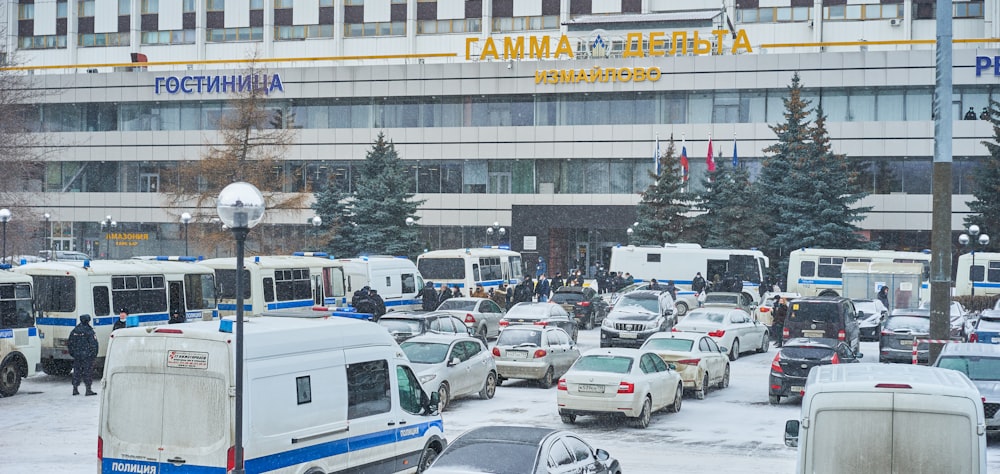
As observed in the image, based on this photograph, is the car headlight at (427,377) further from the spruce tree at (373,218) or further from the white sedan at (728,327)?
the spruce tree at (373,218)

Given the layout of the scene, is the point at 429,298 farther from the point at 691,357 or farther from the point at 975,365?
the point at 975,365

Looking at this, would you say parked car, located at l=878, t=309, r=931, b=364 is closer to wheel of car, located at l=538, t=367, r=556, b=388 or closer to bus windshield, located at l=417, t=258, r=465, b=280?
wheel of car, located at l=538, t=367, r=556, b=388

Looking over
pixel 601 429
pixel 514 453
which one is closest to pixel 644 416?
pixel 601 429

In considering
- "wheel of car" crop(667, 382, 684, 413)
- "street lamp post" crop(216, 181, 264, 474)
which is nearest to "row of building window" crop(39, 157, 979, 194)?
"wheel of car" crop(667, 382, 684, 413)

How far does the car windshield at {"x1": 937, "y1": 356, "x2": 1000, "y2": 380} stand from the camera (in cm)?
1828

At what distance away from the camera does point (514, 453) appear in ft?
34.8

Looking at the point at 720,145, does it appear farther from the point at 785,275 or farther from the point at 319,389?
the point at 319,389

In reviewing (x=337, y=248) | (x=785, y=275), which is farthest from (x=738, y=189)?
(x=337, y=248)

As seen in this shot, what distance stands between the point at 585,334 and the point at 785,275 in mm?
22667

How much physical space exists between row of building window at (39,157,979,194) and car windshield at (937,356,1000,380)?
4411 cm

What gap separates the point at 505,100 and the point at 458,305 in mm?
38730

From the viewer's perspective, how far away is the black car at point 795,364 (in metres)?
21.9

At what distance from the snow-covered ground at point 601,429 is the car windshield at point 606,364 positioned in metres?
1.06

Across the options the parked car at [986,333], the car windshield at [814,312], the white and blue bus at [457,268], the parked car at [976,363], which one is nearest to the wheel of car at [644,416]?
the parked car at [976,363]
